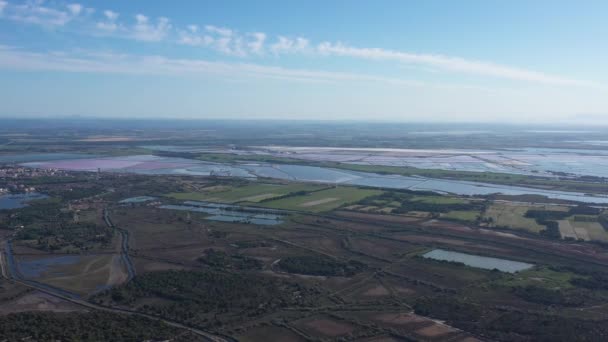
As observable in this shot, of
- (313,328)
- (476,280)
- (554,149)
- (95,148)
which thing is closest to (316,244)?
(476,280)

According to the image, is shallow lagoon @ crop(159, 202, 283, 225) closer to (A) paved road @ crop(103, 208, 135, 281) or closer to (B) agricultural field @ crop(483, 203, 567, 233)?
(A) paved road @ crop(103, 208, 135, 281)

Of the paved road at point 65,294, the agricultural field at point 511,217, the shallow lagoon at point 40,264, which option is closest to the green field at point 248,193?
the agricultural field at point 511,217

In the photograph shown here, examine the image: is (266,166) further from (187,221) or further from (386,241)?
(386,241)

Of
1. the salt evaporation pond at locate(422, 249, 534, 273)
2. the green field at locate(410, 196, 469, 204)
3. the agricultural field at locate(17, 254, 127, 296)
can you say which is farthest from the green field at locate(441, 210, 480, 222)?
the agricultural field at locate(17, 254, 127, 296)

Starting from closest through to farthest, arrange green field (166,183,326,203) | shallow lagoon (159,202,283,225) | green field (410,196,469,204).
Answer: shallow lagoon (159,202,283,225), green field (410,196,469,204), green field (166,183,326,203)

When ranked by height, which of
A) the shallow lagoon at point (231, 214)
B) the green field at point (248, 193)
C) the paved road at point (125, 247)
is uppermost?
the green field at point (248, 193)

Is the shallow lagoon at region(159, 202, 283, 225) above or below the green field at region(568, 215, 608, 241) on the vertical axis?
below

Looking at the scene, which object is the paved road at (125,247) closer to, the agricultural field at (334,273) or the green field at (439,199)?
the agricultural field at (334,273)

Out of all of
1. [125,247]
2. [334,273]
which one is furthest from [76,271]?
[334,273]
